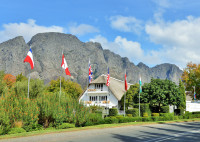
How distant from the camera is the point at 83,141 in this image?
12.9 metres

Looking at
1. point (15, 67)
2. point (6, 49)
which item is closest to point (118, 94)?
point (15, 67)

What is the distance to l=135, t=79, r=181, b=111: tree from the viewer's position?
4028cm

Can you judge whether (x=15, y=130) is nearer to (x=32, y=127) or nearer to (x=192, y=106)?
(x=32, y=127)

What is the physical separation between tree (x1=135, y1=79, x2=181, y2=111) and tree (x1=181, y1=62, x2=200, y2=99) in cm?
2190

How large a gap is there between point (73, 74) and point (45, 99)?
140m

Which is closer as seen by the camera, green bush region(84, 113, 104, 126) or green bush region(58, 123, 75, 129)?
green bush region(58, 123, 75, 129)

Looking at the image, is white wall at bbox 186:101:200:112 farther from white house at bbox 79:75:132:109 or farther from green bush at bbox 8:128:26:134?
green bush at bbox 8:128:26:134

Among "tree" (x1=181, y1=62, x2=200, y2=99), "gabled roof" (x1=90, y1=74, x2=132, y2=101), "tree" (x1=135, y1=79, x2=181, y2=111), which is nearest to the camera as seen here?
"tree" (x1=135, y1=79, x2=181, y2=111)

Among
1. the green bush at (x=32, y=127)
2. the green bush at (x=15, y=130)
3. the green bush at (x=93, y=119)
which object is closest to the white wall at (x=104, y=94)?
the green bush at (x=93, y=119)

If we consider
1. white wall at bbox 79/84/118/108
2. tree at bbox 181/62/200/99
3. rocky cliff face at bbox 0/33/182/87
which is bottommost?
white wall at bbox 79/84/118/108

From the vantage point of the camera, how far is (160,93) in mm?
39938

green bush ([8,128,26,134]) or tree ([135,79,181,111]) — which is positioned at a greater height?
tree ([135,79,181,111])

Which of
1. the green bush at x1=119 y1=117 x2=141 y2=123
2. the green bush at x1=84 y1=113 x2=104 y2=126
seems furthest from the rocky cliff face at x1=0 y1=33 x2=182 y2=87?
the green bush at x1=84 y1=113 x2=104 y2=126

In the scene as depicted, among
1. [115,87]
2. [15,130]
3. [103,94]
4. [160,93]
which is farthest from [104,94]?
[15,130]
